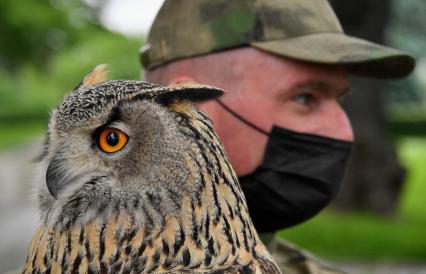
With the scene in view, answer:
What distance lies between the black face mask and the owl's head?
0.64 m

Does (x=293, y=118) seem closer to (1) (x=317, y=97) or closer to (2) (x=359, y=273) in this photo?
(1) (x=317, y=97)

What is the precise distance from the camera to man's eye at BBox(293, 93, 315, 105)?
2.80 m

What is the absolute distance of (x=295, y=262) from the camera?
316 cm

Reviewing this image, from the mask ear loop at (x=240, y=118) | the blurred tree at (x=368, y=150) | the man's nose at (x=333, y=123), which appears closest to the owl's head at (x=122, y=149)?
the mask ear loop at (x=240, y=118)

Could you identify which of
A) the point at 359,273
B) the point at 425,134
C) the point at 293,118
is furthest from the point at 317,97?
the point at 425,134

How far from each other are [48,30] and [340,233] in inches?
192

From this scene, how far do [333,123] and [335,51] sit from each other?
0.92 ft

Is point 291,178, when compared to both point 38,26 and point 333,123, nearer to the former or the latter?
point 333,123

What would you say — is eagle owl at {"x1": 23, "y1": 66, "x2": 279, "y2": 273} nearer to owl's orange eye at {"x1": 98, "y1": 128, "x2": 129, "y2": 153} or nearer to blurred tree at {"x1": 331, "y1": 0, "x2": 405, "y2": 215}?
owl's orange eye at {"x1": 98, "y1": 128, "x2": 129, "y2": 153}

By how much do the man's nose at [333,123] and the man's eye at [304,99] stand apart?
0.06m

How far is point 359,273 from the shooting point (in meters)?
8.91

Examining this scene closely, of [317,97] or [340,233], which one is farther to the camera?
[340,233]

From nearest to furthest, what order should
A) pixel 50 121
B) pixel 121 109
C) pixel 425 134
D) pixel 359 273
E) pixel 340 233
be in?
1. pixel 121 109
2. pixel 50 121
3. pixel 359 273
4. pixel 340 233
5. pixel 425 134

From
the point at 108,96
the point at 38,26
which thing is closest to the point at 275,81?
the point at 108,96
